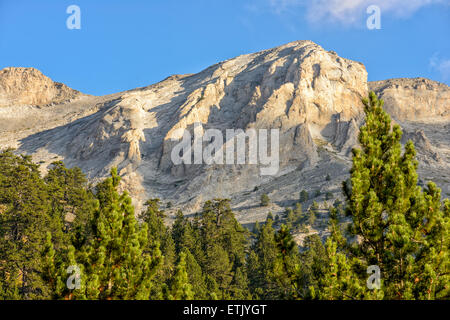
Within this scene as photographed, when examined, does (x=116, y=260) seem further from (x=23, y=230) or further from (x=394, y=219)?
(x=23, y=230)

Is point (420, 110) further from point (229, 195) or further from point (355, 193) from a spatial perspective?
point (355, 193)

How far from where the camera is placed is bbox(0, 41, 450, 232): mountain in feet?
342

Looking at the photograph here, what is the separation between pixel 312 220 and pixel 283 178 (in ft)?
101

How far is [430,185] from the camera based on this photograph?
60.6 feet

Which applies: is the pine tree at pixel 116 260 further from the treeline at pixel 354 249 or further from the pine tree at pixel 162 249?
the pine tree at pixel 162 249

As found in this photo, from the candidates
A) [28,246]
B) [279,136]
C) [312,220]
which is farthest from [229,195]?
[28,246]

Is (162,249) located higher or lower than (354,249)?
lower

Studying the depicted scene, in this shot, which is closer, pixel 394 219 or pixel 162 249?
pixel 394 219

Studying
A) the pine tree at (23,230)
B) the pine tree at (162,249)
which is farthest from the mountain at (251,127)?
the pine tree at (23,230)

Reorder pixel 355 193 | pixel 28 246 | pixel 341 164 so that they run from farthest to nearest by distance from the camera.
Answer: pixel 341 164 → pixel 28 246 → pixel 355 193

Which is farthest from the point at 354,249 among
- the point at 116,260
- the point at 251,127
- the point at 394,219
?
the point at 251,127

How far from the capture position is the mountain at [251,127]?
10412 centimetres

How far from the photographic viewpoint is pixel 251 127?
403 feet

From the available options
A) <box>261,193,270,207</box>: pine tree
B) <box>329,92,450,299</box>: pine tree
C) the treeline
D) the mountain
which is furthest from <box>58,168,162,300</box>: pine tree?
<box>261,193,270,207</box>: pine tree
